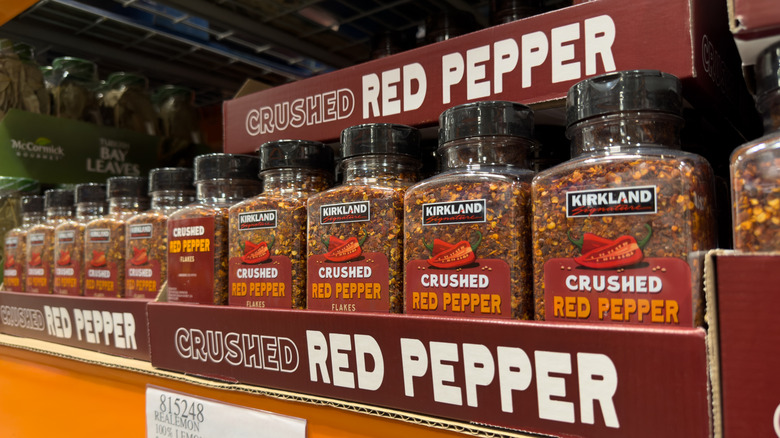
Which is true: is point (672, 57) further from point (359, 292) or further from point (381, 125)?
point (359, 292)

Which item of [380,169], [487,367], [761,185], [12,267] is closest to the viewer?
[761,185]

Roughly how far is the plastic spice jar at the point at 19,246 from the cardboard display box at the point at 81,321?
9 centimetres

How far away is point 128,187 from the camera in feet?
4.14

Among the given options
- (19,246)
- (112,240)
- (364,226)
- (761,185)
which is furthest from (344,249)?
(19,246)

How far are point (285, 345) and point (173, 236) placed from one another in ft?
1.18

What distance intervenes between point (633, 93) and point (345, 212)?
40cm

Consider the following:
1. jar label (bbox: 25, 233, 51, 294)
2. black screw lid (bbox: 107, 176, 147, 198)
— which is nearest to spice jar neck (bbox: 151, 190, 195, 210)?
black screw lid (bbox: 107, 176, 147, 198)

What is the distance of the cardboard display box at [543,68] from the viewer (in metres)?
0.67

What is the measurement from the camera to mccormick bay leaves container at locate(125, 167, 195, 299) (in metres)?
1.09

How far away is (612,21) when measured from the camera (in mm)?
709

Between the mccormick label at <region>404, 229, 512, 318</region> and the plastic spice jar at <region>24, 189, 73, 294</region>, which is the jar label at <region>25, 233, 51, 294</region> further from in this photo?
the mccormick label at <region>404, 229, 512, 318</region>

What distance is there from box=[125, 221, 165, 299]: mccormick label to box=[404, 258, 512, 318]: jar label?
0.60 meters

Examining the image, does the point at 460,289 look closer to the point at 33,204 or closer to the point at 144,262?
the point at 144,262
